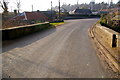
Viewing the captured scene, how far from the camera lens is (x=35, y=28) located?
1623 centimetres

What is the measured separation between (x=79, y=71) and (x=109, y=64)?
63.9 inches

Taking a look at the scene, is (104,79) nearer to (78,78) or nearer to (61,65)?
(78,78)

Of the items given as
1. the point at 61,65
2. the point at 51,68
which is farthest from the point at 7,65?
the point at 61,65

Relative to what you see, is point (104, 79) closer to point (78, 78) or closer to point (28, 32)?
point (78, 78)

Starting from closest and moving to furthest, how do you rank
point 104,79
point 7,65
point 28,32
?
point 104,79 < point 7,65 < point 28,32

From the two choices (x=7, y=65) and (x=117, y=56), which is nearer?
(x=7, y=65)

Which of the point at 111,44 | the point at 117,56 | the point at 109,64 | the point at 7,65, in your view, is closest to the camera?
the point at 7,65

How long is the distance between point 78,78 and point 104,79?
0.86 m

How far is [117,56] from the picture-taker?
651cm

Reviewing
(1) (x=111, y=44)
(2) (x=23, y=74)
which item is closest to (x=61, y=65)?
(2) (x=23, y=74)

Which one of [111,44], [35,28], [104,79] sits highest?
[35,28]

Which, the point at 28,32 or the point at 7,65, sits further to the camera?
the point at 28,32

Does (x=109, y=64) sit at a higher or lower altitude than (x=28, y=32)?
lower

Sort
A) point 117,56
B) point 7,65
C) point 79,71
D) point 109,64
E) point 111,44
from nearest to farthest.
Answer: point 79,71, point 7,65, point 109,64, point 117,56, point 111,44
